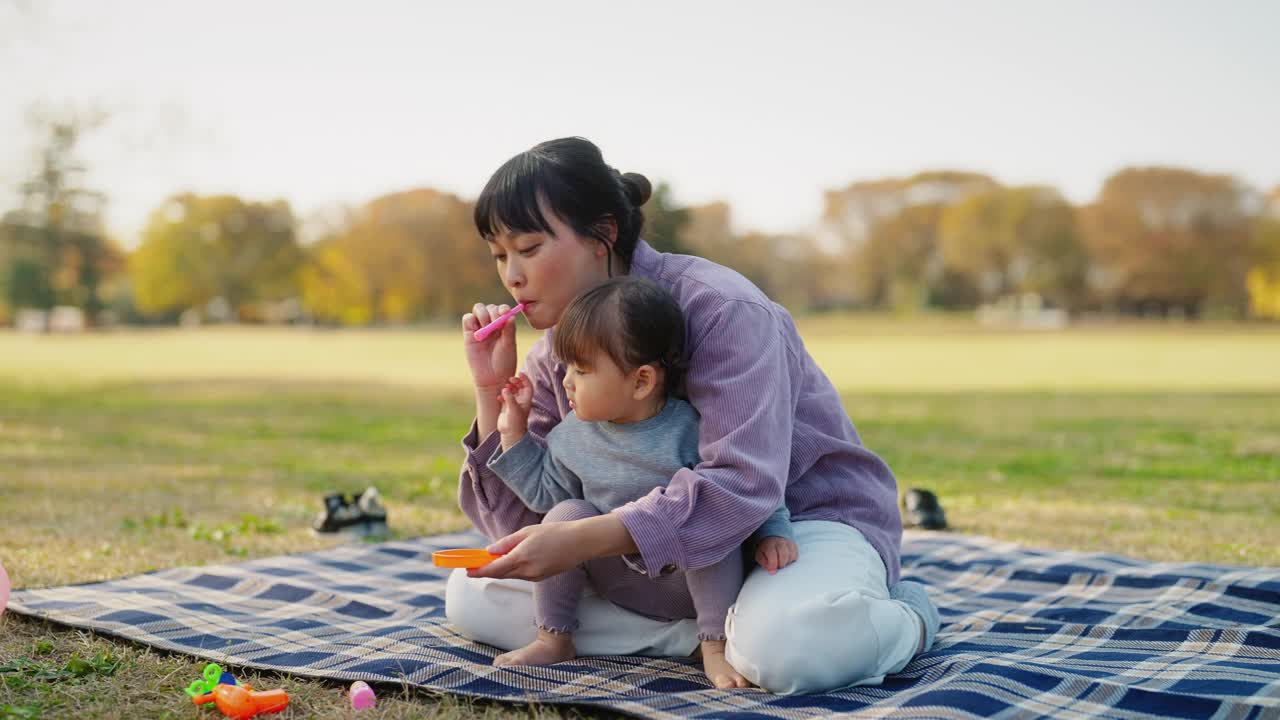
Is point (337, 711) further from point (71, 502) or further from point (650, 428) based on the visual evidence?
point (71, 502)

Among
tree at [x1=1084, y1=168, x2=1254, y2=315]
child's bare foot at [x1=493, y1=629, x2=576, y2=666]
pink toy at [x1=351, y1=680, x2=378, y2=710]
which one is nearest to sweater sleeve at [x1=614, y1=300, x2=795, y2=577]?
child's bare foot at [x1=493, y1=629, x2=576, y2=666]

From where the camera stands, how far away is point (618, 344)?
7.98 ft

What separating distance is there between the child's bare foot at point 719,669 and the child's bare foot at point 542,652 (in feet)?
1.28

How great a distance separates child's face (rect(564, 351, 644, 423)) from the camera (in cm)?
246

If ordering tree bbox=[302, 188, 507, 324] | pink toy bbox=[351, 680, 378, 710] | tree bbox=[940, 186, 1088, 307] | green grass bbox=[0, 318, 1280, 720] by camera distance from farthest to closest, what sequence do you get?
tree bbox=[940, 186, 1088, 307], tree bbox=[302, 188, 507, 324], green grass bbox=[0, 318, 1280, 720], pink toy bbox=[351, 680, 378, 710]

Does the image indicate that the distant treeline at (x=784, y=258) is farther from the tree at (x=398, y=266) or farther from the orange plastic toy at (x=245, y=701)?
the orange plastic toy at (x=245, y=701)

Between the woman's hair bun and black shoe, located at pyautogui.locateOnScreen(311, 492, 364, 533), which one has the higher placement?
the woman's hair bun

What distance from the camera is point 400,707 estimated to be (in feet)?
8.19

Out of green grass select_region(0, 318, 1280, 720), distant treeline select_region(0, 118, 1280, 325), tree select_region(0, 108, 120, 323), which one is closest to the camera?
green grass select_region(0, 318, 1280, 720)

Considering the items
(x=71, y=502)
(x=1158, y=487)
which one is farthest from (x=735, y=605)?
(x=1158, y=487)

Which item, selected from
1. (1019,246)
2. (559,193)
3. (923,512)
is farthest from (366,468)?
(1019,246)

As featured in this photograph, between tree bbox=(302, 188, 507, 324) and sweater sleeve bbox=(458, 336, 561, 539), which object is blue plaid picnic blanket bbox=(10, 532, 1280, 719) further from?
tree bbox=(302, 188, 507, 324)

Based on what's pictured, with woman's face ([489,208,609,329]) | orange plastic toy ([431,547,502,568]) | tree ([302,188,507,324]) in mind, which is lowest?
orange plastic toy ([431,547,502,568])

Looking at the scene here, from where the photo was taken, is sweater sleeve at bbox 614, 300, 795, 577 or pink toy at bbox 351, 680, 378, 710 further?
pink toy at bbox 351, 680, 378, 710
